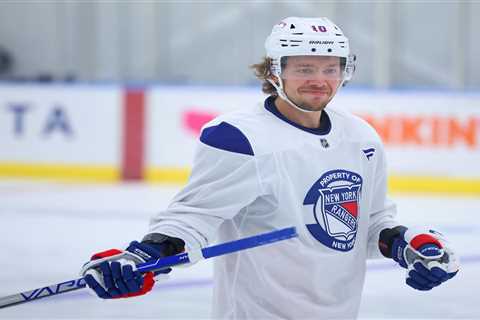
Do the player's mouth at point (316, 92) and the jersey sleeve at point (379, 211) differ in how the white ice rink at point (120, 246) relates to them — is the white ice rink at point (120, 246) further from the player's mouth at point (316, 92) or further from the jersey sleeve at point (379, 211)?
the player's mouth at point (316, 92)

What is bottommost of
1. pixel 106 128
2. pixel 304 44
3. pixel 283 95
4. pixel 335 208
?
pixel 106 128

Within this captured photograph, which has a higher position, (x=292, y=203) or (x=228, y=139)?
(x=228, y=139)

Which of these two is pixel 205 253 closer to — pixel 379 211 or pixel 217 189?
pixel 217 189

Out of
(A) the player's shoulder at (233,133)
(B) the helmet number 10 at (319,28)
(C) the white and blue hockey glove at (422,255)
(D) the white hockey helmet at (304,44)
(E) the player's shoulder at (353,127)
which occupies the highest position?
(B) the helmet number 10 at (319,28)

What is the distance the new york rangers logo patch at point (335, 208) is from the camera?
107 inches

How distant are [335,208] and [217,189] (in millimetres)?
304

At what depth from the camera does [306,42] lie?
2.80 meters

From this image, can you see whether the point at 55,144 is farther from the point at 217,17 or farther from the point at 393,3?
the point at 393,3

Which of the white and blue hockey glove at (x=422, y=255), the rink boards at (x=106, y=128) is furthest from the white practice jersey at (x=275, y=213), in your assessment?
the rink boards at (x=106, y=128)

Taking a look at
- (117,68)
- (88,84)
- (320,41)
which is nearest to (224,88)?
(88,84)

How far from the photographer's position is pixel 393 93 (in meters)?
9.88

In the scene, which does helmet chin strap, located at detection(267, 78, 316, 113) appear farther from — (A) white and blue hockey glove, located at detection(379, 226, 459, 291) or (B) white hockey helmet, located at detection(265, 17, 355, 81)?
(A) white and blue hockey glove, located at detection(379, 226, 459, 291)

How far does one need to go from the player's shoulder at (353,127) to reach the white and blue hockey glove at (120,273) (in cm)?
66

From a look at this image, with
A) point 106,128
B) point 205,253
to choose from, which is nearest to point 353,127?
point 205,253
